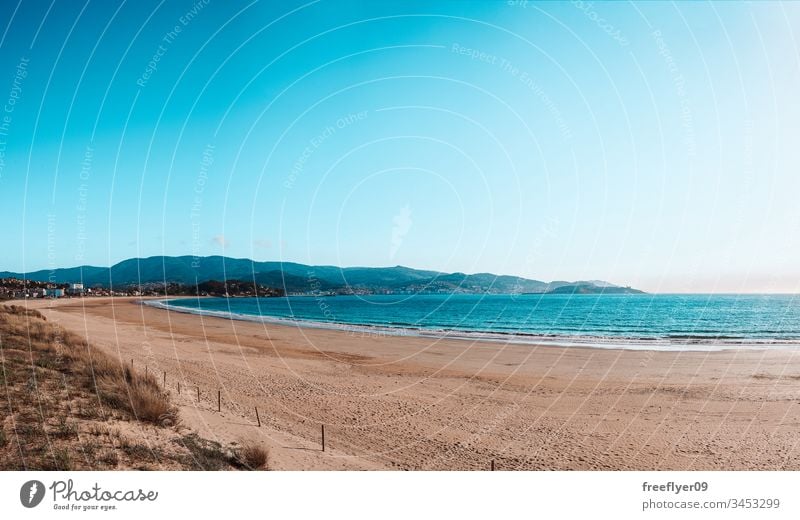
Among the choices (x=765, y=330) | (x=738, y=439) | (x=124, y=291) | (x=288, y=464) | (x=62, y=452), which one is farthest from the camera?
(x=124, y=291)

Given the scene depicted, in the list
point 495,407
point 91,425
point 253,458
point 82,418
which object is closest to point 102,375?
point 82,418

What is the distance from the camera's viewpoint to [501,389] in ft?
56.4

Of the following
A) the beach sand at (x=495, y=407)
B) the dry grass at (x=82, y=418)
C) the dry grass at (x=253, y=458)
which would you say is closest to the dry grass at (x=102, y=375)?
the dry grass at (x=82, y=418)

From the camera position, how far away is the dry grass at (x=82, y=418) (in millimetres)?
6129

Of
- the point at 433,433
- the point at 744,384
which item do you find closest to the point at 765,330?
the point at 744,384

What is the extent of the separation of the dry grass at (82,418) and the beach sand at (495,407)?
1.30 meters

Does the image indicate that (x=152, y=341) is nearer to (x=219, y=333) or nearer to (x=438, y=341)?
(x=219, y=333)
